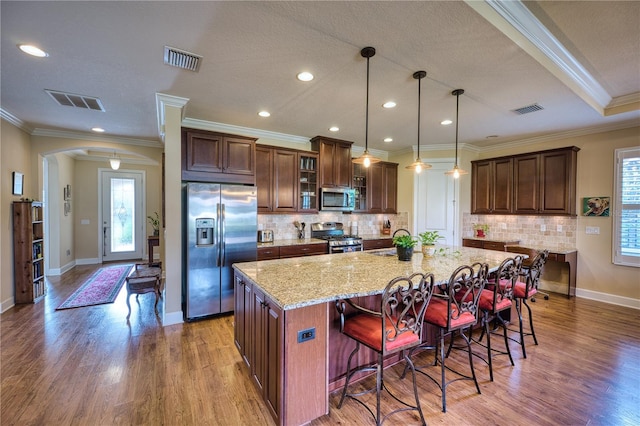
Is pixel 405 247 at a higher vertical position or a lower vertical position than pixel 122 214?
lower

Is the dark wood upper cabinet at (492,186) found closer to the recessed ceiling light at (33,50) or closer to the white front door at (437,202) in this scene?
the white front door at (437,202)

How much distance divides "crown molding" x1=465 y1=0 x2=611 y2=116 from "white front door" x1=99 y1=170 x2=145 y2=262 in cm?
811

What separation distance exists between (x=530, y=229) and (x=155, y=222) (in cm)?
811

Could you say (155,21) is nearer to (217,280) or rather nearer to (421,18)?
(421,18)

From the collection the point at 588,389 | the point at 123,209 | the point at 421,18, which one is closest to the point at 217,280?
the point at 421,18

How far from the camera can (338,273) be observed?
231 cm

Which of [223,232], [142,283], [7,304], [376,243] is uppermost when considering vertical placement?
[223,232]

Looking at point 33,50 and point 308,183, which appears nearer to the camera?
point 33,50

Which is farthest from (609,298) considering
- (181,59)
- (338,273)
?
(181,59)

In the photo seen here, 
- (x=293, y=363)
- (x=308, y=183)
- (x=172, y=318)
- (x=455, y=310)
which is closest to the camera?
(x=293, y=363)

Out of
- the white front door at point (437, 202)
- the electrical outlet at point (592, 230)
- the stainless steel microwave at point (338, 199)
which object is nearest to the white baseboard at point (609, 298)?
the electrical outlet at point (592, 230)

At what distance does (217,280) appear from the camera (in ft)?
12.0

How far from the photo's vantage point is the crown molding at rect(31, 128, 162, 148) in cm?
452

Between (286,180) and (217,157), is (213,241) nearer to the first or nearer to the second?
(217,157)
